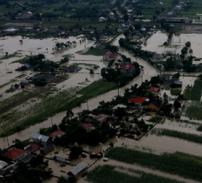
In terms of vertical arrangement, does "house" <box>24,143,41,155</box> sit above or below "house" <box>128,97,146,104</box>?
below

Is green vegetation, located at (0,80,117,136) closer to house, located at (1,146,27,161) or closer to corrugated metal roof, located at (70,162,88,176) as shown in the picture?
house, located at (1,146,27,161)

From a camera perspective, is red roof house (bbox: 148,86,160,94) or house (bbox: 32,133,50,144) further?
red roof house (bbox: 148,86,160,94)

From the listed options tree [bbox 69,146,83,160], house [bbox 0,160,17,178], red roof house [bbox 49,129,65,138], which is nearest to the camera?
house [bbox 0,160,17,178]

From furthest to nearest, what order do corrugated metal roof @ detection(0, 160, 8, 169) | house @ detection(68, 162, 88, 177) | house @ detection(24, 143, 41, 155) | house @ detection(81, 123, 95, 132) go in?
house @ detection(81, 123, 95, 132) → house @ detection(24, 143, 41, 155) → corrugated metal roof @ detection(0, 160, 8, 169) → house @ detection(68, 162, 88, 177)

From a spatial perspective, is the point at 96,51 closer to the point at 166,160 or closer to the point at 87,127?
the point at 87,127

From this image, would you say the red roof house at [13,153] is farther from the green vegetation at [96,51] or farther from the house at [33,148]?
the green vegetation at [96,51]

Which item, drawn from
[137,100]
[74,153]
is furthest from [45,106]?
[74,153]

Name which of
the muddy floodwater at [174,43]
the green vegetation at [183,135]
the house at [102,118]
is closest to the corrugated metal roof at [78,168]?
the house at [102,118]

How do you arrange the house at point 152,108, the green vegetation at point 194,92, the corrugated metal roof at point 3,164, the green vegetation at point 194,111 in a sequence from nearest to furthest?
the corrugated metal roof at point 3,164
the green vegetation at point 194,111
the house at point 152,108
the green vegetation at point 194,92

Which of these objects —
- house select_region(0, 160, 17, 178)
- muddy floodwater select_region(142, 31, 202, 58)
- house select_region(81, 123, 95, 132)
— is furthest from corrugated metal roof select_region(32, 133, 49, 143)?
muddy floodwater select_region(142, 31, 202, 58)
